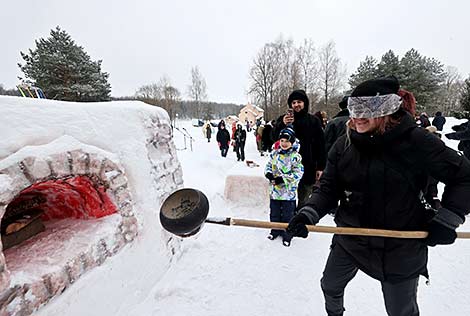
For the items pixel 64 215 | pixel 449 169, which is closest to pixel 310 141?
pixel 449 169

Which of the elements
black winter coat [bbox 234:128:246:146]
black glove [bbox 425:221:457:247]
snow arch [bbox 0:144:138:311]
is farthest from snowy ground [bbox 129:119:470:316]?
black winter coat [bbox 234:128:246:146]

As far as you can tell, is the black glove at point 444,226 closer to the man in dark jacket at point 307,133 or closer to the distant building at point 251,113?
the man in dark jacket at point 307,133

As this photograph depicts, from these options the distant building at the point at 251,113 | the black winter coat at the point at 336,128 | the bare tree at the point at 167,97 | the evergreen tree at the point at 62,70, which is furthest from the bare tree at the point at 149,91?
the black winter coat at the point at 336,128

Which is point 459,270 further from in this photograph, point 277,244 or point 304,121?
point 304,121

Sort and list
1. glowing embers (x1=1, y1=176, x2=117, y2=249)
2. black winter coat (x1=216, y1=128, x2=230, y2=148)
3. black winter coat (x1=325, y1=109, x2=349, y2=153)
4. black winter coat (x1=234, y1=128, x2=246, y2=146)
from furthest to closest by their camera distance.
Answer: black winter coat (x1=216, y1=128, x2=230, y2=148)
black winter coat (x1=234, y1=128, x2=246, y2=146)
black winter coat (x1=325, y1=109, x2=349, y2=153)
glowing embers (x1=1, y1=176, x2=117, y2=249)

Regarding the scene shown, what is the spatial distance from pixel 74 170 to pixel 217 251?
6.86 feet

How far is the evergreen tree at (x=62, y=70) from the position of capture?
13.8 meters

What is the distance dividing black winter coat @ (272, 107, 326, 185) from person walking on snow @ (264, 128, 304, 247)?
0.35m

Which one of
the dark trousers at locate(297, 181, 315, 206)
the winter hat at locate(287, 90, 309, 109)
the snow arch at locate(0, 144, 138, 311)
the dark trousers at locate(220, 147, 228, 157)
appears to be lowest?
the dark trousers at locate(220, 147, 228, 157)

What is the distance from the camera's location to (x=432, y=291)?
250 cm

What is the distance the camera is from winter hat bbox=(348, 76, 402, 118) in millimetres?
1443

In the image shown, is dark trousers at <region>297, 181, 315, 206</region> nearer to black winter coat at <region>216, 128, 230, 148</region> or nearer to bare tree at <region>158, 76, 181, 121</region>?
black winter coat at <region>216, 128, 230, 148</region>

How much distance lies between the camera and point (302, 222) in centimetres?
161

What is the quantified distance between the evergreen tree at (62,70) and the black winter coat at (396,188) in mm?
16505
